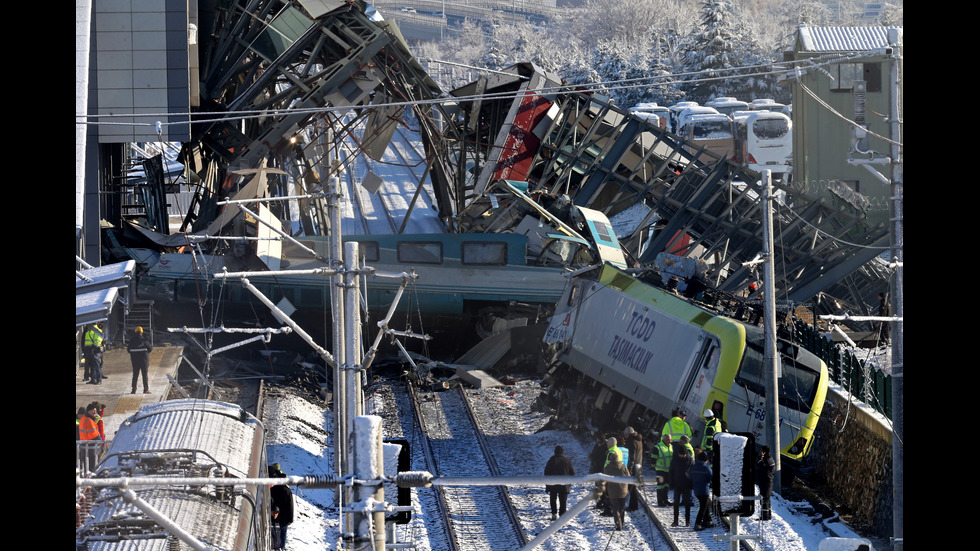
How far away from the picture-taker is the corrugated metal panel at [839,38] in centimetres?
4294

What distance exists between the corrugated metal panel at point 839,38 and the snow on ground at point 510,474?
2159 cm

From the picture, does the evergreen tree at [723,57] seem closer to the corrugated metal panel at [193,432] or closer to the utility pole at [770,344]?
the utility pole at [770,344]

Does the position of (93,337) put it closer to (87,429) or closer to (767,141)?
(87,429)

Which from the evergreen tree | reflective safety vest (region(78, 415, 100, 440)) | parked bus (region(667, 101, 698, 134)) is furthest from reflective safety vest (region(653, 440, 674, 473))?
the evergreen tree

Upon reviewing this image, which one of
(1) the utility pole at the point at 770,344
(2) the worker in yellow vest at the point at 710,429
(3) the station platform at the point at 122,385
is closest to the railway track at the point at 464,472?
(2) the worker in yellow vest at the point at 710,429

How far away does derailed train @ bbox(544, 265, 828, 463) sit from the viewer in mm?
20719

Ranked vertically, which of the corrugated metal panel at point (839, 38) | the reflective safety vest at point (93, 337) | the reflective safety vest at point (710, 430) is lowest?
the reflective safety vest at point (710, 430)

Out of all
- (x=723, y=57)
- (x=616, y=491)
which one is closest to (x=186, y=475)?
(x=616, y=491)

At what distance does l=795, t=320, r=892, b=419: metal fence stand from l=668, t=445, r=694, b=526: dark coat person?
11.1ft

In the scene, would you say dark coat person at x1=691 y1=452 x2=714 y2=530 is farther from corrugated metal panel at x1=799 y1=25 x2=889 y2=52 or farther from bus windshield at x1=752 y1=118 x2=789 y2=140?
bus windshield at x1=752 y1=118 x2=789 y2=140

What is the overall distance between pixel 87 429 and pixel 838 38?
110ft

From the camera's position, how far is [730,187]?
1278 inches
